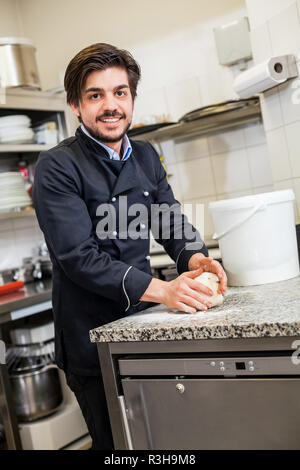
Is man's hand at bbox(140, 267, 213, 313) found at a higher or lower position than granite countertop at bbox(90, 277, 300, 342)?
higher

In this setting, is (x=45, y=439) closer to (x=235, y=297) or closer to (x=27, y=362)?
(x=27, y=362)

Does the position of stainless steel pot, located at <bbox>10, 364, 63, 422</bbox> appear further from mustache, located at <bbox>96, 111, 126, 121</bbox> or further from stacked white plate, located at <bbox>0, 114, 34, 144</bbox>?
mustache, located at <bbox>96, 111, 126, 121</bbox>

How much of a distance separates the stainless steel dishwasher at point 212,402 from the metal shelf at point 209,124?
159cm

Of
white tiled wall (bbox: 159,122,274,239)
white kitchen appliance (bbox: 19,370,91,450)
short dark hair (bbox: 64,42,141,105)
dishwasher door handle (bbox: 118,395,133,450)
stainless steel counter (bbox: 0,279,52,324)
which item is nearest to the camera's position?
dishwasher door handle (bbox: 118,395,133,450)

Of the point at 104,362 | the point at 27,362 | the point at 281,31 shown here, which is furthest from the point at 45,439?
the point at 281,31

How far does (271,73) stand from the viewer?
1.86 meters

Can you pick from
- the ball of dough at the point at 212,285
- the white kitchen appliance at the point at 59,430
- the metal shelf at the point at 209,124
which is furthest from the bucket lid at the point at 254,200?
the white kitchen appliance at the point at 59,430

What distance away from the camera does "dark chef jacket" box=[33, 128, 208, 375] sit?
1.37 metres

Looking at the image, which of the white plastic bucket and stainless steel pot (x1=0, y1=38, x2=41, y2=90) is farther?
stainless steel pot (x1=0, y1=38, x2=41, y2=90)

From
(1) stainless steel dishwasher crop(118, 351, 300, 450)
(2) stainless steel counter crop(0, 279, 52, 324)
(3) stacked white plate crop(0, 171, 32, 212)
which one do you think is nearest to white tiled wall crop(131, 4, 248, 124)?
(3) stacked white plate crop(0, 171, 32, 212)

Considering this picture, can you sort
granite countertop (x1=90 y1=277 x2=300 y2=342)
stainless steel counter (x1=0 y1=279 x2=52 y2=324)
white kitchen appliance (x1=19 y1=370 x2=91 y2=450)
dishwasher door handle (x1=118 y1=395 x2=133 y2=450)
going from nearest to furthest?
1. granite countertop (x1=90 y1=277 x2=300 y2=342)
2. dishwasher door handle (x1=118 y1=395 x2=133 y2=450)
3. stainless steel counter (x1=0 y1=279 x2=52 y2=324)
4. white kitchen appliance (x1=19 y1=370 x2=91 y2=450)

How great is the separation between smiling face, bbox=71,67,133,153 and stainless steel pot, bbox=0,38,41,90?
1.61 metres

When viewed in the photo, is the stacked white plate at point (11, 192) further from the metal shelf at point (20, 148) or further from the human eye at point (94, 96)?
the human eye at point (94, 96)

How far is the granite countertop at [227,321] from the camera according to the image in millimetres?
1117
